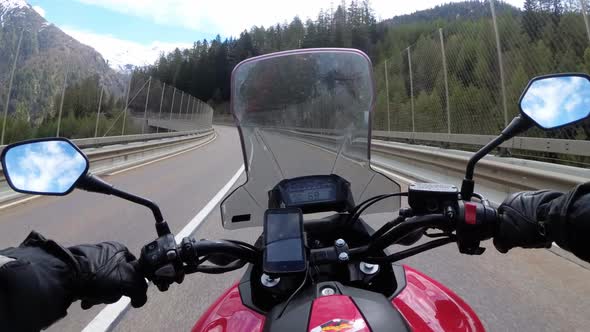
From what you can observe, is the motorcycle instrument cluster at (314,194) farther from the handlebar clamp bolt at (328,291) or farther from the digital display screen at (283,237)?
the handlebar clamp bolt at (328,291)

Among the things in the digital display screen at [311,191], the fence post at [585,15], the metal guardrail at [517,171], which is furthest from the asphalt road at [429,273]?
the fence post at [585,15]

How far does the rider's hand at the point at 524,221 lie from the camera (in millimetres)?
1493

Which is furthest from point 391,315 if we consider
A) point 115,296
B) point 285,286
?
point 115,296

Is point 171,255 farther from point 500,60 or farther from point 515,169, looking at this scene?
point 500,60

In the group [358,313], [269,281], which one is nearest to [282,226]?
[269,281]

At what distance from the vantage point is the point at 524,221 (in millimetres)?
1529

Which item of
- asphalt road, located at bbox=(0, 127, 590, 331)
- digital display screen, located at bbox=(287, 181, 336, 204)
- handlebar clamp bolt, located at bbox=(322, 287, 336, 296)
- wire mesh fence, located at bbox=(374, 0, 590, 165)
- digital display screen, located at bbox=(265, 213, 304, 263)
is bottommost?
asphalt road, located at bbox=(0, 127, 590, 331)

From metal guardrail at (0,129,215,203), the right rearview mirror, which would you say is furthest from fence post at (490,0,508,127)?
metal guardrail at (0,129,215,203)

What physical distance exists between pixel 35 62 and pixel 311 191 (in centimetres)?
1466

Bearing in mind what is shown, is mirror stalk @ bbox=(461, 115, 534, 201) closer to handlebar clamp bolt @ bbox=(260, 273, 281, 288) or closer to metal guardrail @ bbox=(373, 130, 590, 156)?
handlebar clamp bolt @ bbox=(260, 273, 281, 288)

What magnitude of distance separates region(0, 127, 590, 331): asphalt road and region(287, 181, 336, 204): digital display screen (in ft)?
6.22

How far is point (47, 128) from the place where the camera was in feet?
49.3

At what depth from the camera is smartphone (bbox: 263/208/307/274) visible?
1.48 meters

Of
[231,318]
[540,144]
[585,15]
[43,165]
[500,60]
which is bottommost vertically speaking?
[231,318]
